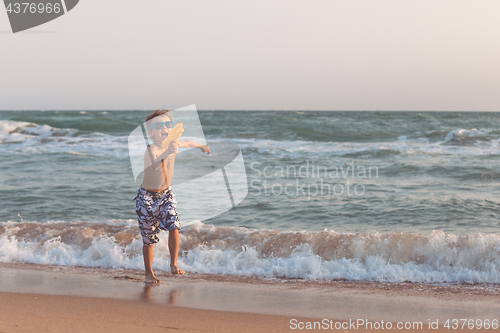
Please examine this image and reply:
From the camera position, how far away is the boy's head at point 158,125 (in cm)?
368

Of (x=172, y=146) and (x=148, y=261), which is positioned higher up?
(x=172, y=146)

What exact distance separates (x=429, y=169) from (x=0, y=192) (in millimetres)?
10150

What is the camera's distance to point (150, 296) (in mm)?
Answer: 3641

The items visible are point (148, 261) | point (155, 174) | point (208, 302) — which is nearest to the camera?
point (208, 302)

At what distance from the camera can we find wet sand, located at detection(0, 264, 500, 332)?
303 cm

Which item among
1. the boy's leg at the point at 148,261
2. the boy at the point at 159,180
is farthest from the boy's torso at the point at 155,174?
the boy's leg at the point at 148,261

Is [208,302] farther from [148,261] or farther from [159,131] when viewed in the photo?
[159,131]

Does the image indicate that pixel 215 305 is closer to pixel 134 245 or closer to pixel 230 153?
pixel 134 245

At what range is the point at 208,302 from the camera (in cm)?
357

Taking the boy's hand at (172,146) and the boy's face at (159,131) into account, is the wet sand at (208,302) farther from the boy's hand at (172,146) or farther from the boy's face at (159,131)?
the boy's face at (159,131)

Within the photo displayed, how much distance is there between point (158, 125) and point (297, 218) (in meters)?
3.59

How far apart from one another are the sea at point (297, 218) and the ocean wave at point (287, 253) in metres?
0.01

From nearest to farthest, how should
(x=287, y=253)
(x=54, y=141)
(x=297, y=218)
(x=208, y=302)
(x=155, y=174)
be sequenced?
(x=208, y=302) < (x=155, y=174) < (x=287, y=253) < (x=297, y=218) < (x=54, y=141)

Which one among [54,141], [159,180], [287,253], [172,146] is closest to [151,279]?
[159,180]
